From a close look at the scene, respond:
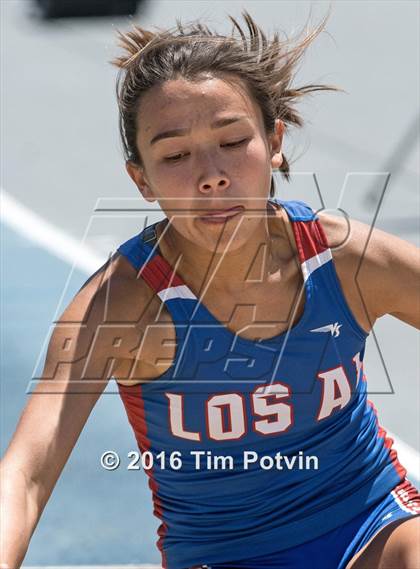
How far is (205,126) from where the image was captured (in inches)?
77.0

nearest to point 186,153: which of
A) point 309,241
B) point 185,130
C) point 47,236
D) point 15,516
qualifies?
point 185,130

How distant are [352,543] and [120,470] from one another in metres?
1.23

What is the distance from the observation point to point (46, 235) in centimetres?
434

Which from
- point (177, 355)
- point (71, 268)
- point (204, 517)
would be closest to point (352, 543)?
point (204, 517)

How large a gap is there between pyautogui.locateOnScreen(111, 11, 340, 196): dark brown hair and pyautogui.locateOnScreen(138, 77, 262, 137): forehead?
16 millimetres

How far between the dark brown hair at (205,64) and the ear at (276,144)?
2 cm

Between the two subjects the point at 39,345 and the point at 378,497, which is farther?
the point at 39,345

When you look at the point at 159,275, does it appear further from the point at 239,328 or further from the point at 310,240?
the point at 310,240

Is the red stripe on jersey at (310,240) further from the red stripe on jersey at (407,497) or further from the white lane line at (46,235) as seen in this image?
the white lane line at (46,235)

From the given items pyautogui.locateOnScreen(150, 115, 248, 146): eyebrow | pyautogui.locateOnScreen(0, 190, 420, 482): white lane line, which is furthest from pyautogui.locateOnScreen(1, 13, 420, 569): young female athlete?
pyautogui.locateOnScreen(0, 190, 420, 482): white lane line

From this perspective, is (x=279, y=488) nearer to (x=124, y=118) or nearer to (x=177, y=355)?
(x=177, y=355)

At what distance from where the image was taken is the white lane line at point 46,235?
13.5 ft

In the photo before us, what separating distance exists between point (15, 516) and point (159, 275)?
1.82 ft

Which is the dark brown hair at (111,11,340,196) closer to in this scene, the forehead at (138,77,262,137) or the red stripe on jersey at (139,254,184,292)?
the forehead at (138,77,262,137)
